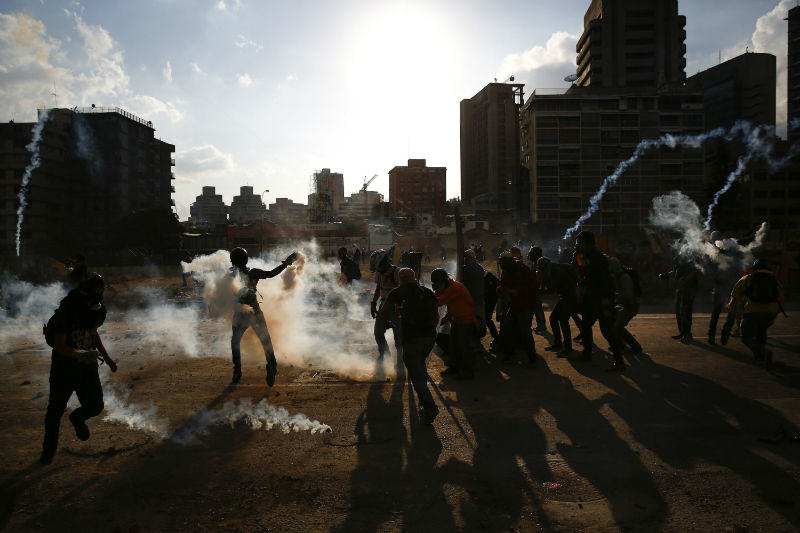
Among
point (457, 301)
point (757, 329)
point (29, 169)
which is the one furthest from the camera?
point (29, 169)

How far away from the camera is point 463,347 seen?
7145 millimetres

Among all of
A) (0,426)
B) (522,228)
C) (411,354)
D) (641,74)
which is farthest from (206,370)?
(641,74)

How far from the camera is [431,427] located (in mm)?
5250

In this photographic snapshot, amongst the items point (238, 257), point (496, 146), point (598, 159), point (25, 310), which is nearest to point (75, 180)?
point (25, 310)

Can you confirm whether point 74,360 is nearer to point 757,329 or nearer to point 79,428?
point 79,428

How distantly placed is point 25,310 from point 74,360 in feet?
43.6

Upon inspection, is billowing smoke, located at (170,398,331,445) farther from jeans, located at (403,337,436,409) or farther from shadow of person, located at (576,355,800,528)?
shadow of person, located at (576,355,800,528)

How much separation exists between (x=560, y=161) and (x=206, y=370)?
62630 millimetres

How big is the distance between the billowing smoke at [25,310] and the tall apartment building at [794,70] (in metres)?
102

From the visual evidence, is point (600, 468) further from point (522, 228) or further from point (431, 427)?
point (522, 228)

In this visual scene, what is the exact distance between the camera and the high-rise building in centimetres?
10625

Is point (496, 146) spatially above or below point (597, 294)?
above

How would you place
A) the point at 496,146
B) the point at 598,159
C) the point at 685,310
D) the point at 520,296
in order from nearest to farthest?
the point at 520,296, the point at 685,310, the point at 598,159, the point at 496,146

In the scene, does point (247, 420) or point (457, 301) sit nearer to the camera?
point (247, 420)
